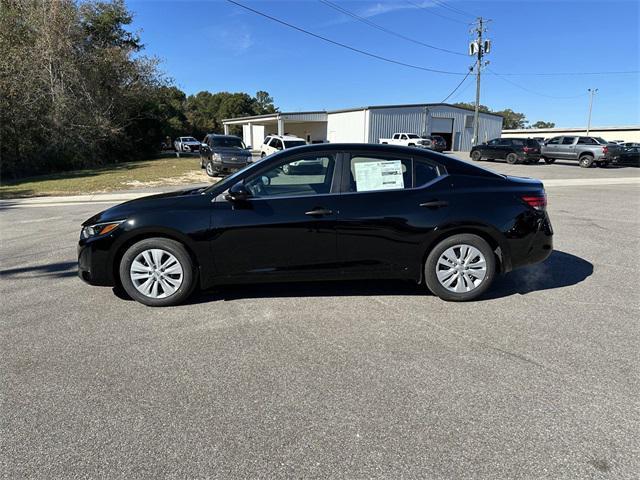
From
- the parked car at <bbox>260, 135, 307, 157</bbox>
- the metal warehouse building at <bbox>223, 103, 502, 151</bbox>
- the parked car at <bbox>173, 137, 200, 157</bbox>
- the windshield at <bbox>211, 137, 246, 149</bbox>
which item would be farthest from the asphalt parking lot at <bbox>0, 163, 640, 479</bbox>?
the parked car at <bbox>173, 137, 200, 157</bbox>

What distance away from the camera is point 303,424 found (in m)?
2.59

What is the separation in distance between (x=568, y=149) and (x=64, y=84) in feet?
99.4

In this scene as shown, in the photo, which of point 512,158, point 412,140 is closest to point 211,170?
point 512,158

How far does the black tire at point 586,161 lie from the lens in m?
26.1

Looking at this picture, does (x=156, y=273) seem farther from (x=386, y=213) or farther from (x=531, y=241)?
(x=531, y=241)

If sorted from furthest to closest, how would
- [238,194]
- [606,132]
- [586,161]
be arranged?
[606,132] → [586,161] → [238,194]

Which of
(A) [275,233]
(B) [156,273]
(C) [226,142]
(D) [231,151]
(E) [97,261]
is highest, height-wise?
(C) [226,142]

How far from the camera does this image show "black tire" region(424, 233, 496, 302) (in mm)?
4418

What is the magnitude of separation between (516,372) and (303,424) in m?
1.66

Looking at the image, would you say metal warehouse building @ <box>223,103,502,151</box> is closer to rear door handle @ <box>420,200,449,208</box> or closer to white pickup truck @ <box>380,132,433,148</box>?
white pickup truck @ <box>380,132,433,148</box>

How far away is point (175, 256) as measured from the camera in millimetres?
4242

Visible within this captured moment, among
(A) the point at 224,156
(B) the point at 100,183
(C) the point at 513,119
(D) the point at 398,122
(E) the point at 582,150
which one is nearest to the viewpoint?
(B) the point at 100,183

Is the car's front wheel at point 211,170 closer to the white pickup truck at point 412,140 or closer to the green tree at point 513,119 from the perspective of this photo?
the white pickup truck at point 412,140

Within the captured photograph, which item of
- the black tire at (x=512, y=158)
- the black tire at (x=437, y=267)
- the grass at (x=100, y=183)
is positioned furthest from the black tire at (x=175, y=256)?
the black tire at (x=512, y=158)
